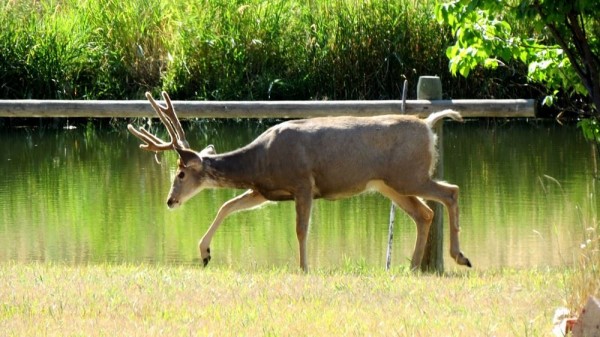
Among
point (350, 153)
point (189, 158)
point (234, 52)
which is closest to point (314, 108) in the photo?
point (350, 153)

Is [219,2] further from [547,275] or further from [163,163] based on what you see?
[547,275]

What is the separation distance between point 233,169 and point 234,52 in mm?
11880

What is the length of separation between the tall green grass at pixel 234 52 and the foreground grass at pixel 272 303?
1270 centimetres

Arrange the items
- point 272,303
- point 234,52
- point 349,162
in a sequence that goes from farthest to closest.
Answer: point 234,52, point 349,162, point 272,303

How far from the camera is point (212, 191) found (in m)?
16.8

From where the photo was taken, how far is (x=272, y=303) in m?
7.36

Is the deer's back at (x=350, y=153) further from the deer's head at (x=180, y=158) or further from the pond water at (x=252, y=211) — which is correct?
the pond water at (x=252, y=211)

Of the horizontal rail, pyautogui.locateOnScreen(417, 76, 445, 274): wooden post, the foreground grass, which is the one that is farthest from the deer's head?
pyautogui.locateOnScreen(417, 76, 445, 274): wooden post

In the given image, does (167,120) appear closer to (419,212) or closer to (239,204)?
(239,204)

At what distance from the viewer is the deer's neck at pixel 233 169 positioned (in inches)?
405

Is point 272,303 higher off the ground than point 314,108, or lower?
lower

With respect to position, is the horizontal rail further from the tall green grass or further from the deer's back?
the tall green grass

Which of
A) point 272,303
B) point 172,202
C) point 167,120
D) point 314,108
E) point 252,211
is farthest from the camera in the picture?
point 252,211

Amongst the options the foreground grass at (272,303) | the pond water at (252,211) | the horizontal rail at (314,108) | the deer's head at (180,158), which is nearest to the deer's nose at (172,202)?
the deer's head at (180,158)
